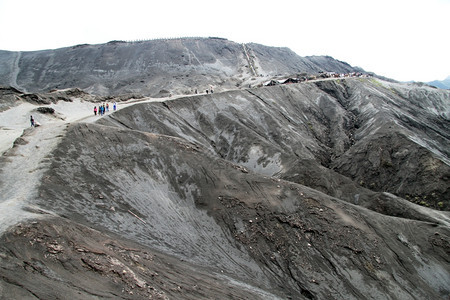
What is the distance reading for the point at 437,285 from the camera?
46.1 ft

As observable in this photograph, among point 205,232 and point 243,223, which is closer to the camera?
point 205,232

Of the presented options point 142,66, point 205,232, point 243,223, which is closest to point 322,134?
point 243,223

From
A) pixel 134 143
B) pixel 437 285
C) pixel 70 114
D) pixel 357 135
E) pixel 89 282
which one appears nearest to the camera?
pixel 89 282

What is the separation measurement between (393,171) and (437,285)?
16.5 m

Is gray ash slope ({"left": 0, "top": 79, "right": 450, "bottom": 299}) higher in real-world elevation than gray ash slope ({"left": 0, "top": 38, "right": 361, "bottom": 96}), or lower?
lower

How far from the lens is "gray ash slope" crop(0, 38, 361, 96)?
2628 inches

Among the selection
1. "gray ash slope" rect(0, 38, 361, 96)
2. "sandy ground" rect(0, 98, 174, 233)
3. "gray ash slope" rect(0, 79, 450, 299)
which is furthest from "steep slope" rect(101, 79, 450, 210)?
"gray ash slope" rect(0, 38, 361, 96)

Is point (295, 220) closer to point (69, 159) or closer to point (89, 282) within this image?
point (89, 282)

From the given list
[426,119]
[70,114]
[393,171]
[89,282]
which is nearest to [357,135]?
[393,171]

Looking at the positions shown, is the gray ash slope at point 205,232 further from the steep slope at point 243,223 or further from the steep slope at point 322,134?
the steep slope at point 322,134

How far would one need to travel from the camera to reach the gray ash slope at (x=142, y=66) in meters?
66.8

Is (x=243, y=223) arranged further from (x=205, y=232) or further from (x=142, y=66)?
(x=142, y=66)

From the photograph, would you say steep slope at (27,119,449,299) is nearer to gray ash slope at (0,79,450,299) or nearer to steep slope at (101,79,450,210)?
gray ash slope at (0,79,450,299)

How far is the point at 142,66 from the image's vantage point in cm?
7662
